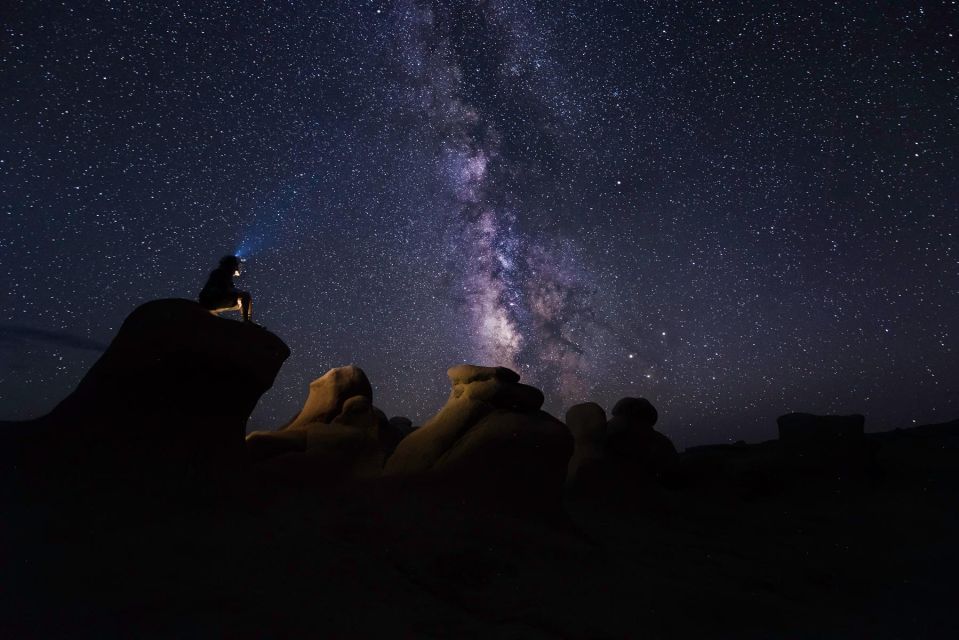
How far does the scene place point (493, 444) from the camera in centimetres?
970

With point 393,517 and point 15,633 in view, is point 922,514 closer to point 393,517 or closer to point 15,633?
point 393,517

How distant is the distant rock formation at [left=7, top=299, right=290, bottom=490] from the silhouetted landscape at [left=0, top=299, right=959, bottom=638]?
27mm

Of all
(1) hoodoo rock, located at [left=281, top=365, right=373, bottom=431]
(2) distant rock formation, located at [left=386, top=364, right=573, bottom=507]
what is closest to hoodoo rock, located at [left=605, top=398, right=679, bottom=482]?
(2) distant rock formation, located at [left=386, top=364, right=573, bottom=507]

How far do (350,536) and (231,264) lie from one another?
5243mm

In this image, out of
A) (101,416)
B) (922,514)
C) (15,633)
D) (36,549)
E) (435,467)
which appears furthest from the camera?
(922,514)

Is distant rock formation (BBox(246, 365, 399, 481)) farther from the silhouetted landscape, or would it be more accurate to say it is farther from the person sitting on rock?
the person sitting on rock

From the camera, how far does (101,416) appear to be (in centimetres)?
691

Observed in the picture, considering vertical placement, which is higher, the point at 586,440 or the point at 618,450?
the point at 586,440

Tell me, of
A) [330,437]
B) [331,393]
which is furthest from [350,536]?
[331,393]

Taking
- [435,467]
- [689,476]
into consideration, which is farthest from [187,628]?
[689,476]

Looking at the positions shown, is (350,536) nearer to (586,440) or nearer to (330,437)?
(330,437)

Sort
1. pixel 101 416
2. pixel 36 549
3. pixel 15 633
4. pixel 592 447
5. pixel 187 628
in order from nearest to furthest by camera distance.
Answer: pixel 15 633
pixel 187 628
pixel 36 549
pixel 101 416
pixel 592 447

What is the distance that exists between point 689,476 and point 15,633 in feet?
56.5

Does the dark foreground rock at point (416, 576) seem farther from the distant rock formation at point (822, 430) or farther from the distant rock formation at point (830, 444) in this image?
the distant rock formation at point (822, 430)
